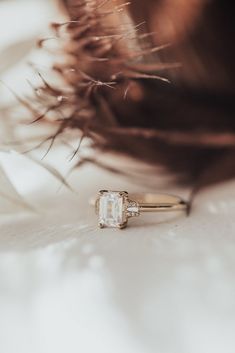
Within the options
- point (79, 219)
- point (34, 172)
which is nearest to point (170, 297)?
point (79, 219)

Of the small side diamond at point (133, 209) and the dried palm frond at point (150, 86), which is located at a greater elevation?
the dried palm frond at point (150, 86)

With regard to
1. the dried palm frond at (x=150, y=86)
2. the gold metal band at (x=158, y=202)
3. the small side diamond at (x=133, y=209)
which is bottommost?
the gold metal band at (x=158, y=202)

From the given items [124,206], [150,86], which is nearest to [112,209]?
[124,206]

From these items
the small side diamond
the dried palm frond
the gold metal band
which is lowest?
the gold metal band

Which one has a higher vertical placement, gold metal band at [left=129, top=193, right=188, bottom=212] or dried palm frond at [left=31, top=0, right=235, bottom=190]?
dried palm frond at [left=31, top=0, right=235, bottom=190]

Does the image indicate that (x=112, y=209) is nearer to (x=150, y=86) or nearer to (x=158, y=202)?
(x=158, y=202)
